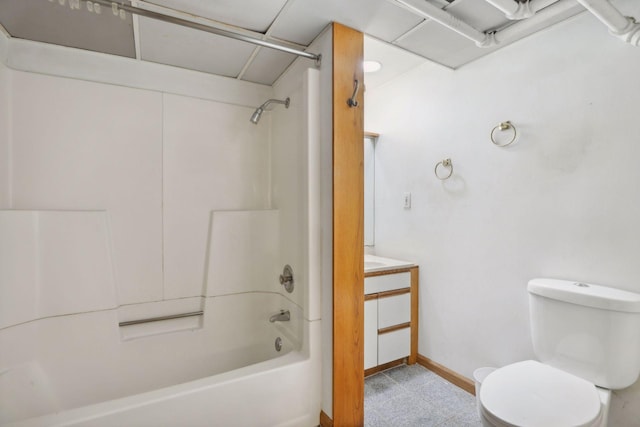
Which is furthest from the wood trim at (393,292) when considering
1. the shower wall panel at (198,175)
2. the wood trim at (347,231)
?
the shower wall panel at (198,175)

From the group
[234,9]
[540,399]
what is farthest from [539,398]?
[234,9]

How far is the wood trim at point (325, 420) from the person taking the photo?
58.2 inches

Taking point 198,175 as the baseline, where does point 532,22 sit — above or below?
above

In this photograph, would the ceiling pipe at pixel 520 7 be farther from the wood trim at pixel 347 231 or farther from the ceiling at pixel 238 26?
the wood trim at pixel 347 231

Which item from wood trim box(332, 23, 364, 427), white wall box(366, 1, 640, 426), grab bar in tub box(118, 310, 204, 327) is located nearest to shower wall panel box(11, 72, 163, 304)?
grab bar in tub box(118, 310, 204, 327)

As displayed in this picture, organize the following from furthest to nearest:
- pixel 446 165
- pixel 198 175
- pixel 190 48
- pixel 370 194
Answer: pixel 370 194, pixel 446 165, pixel 198 175, pixel 190 48

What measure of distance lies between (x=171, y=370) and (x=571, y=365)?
206 cm

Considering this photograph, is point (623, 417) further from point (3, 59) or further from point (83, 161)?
point (3, 59)

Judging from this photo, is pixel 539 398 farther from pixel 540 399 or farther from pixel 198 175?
pixel 198 175

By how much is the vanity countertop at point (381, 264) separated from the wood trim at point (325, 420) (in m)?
0.86

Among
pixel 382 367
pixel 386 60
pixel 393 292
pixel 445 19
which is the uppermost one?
pixel 386 60

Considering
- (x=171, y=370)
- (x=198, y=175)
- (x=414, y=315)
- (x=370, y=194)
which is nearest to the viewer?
(x=171, y=370)

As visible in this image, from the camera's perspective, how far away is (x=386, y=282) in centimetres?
214

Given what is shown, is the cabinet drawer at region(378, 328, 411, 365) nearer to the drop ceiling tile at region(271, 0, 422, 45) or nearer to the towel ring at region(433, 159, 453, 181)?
the towel ring at region(433, 159, 453, 181)
